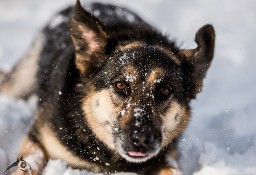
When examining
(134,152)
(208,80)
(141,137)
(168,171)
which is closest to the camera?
(141,137)

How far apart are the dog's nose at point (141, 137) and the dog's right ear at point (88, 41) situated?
0.98 meters

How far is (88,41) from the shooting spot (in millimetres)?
5461

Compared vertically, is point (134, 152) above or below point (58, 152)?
above

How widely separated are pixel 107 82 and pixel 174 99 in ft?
2.18

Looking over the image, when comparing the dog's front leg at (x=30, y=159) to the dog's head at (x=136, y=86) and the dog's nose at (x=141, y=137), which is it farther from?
the dog's nose at (x=141, y=137)

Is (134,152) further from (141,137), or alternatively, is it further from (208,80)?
(208,80)

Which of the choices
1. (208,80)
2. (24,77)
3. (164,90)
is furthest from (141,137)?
(208,80)

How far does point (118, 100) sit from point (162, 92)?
42 centimetres

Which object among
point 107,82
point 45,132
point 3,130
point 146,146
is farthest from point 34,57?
point 146,146

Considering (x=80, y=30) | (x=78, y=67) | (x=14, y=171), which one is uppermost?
(x=80, y=30)

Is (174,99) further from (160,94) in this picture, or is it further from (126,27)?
(126,27)

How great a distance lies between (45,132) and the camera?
18.8 feet

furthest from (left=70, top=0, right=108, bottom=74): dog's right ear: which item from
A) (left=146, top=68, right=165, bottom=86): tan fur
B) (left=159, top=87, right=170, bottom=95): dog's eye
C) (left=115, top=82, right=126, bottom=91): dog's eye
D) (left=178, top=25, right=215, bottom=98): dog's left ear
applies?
(left=178, top=25, right=215, bottom=98): dog's left ear

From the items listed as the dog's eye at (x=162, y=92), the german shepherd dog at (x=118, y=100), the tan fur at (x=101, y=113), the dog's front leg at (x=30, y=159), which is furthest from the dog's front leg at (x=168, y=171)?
the dog's front leg at (x=30, y=159)
